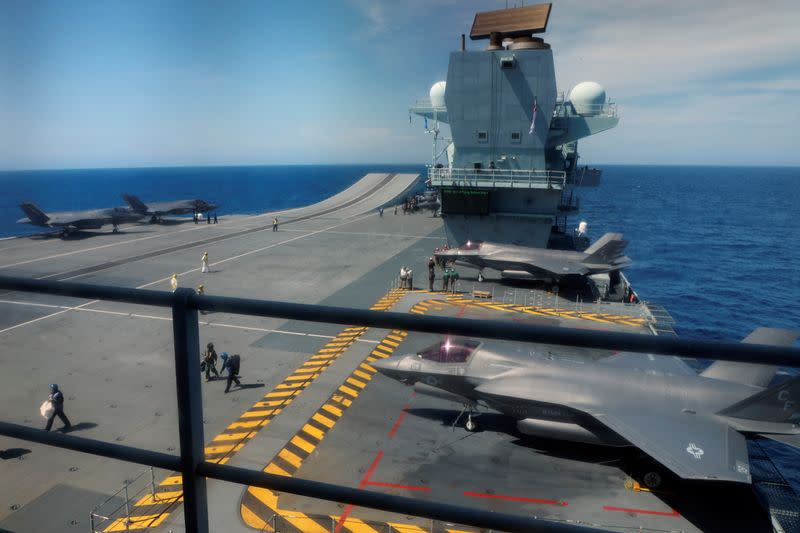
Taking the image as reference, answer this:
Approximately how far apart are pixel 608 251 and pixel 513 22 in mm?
19814

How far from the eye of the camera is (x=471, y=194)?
35.4 meters

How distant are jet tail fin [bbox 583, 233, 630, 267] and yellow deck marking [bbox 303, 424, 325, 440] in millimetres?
22348

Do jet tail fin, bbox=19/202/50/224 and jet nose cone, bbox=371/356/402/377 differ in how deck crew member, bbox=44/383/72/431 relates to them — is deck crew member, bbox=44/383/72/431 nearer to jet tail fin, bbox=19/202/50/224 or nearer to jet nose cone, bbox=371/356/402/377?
jet nose cone, bbox=371/356/402/377

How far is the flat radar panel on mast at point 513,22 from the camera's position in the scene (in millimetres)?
37469

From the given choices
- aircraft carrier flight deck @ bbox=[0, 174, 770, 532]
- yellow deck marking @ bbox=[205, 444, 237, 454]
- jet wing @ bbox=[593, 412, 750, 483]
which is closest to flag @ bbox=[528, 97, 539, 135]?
aircraft carrier flight deck @ bbox=[0, 174, 770, 532]

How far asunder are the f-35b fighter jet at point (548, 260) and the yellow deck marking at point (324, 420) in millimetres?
18965

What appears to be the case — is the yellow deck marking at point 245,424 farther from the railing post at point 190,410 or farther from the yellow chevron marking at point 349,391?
the railing post at point 190,410

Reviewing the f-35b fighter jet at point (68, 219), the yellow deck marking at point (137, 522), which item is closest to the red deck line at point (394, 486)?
the yellow deck marking at point (137, 522)

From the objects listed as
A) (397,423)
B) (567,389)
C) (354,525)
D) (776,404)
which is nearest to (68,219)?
(397,423)

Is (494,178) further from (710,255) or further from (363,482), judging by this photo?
(710,255)

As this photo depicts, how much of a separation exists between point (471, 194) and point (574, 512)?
2629 cm

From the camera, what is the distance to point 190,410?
256cm

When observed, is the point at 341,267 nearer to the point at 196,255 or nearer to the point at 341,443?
the point at 196,255

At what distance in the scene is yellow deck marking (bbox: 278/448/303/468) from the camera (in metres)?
13.1
